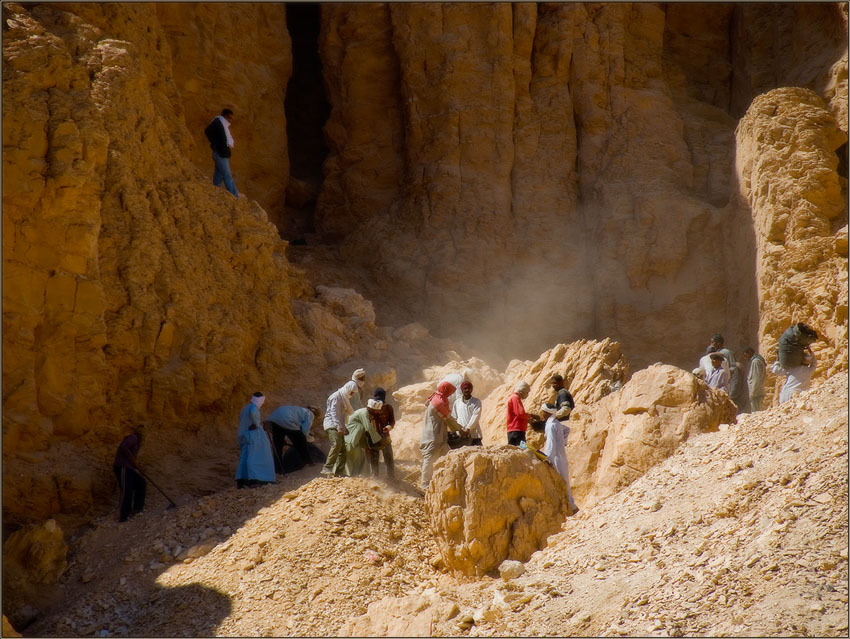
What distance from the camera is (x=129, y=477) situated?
33.2ft

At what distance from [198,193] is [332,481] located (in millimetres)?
5422

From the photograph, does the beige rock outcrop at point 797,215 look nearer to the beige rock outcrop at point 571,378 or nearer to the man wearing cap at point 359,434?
the beige rock outcrop at point 571,378

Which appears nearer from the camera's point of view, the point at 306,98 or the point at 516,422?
the point at 516,422

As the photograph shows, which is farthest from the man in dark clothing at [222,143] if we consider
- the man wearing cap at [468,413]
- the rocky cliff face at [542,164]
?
the man wearing cap at [468,413]

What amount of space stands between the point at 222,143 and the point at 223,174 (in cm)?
57

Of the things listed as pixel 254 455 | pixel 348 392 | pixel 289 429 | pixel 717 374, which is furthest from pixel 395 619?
pixel 717 374

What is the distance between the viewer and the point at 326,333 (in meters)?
13.7

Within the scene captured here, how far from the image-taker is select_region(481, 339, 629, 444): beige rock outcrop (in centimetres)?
1073

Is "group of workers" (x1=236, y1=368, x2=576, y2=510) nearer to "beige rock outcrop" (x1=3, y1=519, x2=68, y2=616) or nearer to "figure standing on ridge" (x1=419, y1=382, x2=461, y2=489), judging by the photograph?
"figure standing on ridge" (x1=419, y1=382, x2=461, y2=489)

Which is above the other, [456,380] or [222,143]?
[222,143]

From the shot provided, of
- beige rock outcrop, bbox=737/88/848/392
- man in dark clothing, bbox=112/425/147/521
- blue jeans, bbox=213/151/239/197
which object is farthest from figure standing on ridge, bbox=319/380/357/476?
beige rock outcrop, bbox=737/88/848/392

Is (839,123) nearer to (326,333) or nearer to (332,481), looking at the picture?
(326,333)

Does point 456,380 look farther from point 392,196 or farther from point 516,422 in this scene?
point 392,196

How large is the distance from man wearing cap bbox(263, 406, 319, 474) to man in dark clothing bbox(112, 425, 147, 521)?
1.59 metres
